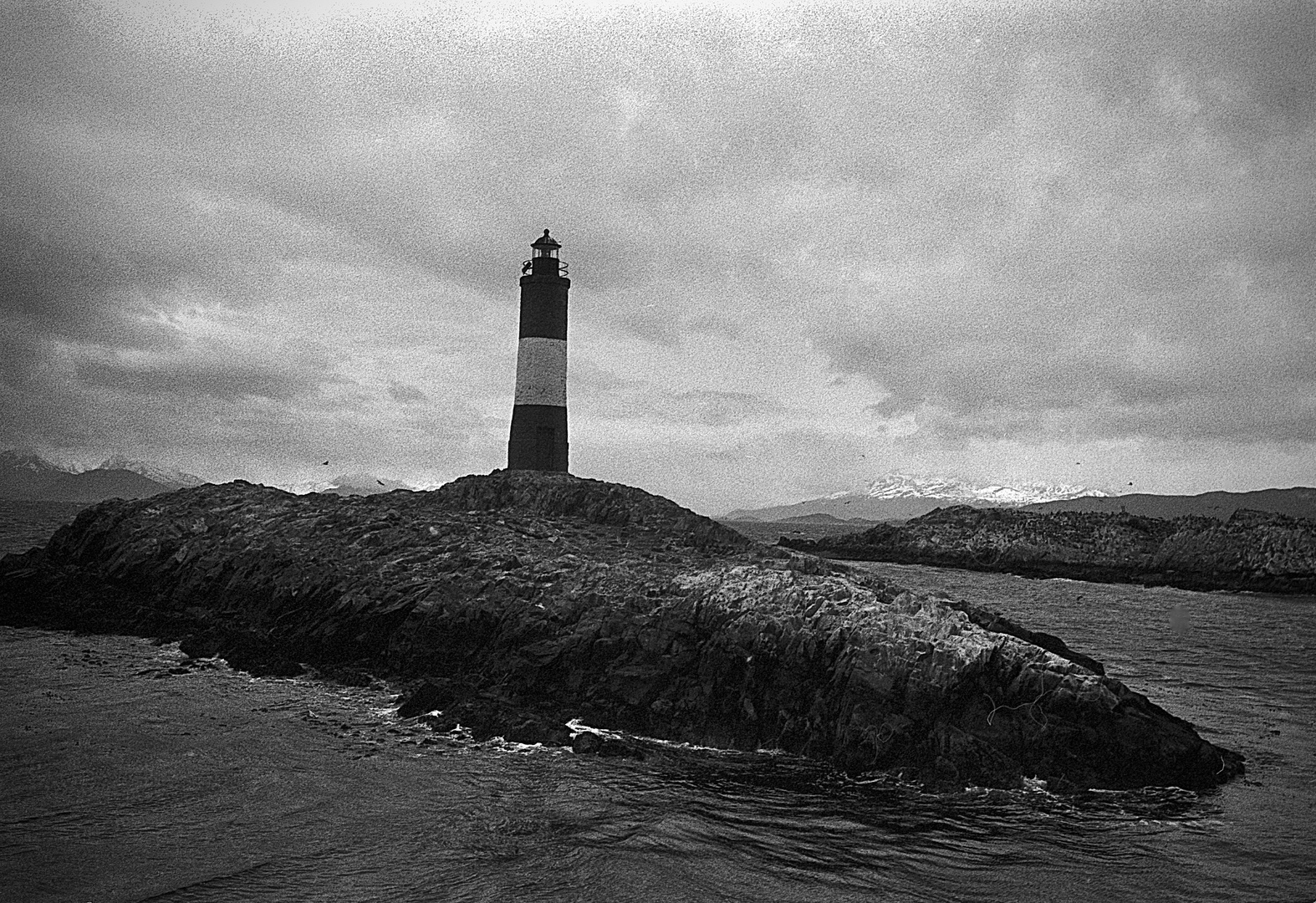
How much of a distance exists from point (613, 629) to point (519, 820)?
20.0 feet

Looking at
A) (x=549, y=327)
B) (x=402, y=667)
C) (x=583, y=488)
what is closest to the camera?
(x=402, y=667)

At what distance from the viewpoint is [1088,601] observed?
43.5m

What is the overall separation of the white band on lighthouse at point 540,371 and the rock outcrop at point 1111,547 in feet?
130

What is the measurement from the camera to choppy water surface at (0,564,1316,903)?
1047 centimetres

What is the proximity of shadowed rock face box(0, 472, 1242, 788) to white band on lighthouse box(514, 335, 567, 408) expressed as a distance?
6.54 meters

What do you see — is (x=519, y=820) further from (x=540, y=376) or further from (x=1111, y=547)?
(x=1111, y=547)

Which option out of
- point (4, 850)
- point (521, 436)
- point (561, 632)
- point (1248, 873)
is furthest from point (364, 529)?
point (1248, 873)

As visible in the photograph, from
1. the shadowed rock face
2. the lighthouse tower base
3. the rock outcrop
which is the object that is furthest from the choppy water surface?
the rock outcrop

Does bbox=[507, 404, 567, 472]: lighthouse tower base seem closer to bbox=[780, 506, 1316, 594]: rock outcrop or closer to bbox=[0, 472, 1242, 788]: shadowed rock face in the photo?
bbox=[0, 472, 1242, 788]: shadowed rock face

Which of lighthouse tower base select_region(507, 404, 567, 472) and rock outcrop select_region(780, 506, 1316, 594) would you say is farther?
rock outcrop select_region(780, 506, 1316, 594)

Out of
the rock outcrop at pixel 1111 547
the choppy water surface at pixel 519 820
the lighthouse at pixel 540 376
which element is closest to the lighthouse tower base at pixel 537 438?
the lighthouse at pixel 540 376

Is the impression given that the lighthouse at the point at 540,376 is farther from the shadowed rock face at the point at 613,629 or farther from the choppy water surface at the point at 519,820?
the choppy water surface at the point at 519,820

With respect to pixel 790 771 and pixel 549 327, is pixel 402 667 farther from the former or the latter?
pixel 549 327

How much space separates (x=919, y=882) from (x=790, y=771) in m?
4.17
